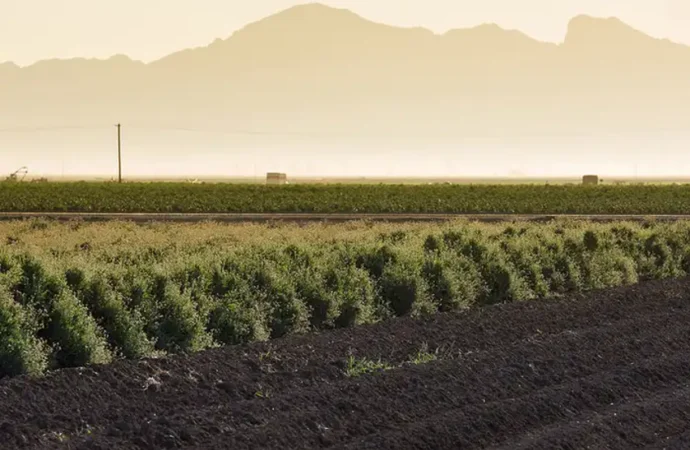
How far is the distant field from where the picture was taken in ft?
211

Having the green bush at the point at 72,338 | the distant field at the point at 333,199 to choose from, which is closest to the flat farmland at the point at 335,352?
the green bush at the point at 72,338

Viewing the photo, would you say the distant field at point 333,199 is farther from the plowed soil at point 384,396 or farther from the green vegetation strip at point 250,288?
the plowed soil at point 384,396

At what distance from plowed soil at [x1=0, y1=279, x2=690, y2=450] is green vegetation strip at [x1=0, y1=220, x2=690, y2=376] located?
75 centimetres

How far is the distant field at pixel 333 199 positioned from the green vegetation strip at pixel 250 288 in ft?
135

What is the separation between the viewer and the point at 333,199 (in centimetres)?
6581

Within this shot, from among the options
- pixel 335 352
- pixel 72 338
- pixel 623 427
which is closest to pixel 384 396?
pixel 623 427

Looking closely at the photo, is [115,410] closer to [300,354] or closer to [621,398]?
[300,354]

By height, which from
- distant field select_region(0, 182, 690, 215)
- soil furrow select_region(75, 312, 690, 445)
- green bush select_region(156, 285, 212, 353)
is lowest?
distant field select_region(0, 182, 690, 215)

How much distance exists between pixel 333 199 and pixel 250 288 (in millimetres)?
49850

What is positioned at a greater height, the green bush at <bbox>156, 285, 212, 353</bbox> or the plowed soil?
the green bush at <bbox>156, 285, 212, 353</bbox>

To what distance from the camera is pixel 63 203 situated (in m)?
65.4

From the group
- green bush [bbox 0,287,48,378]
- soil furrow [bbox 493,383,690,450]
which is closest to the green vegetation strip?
green bush [bbox 0,287,48,378]

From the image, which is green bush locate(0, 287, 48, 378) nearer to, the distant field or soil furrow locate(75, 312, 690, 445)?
soil furrow locate(75, 312, 690, 445)

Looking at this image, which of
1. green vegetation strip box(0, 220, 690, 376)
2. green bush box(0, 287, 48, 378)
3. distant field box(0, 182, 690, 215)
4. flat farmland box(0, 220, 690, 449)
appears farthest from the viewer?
distant field box(0, 182, 690, 215)
